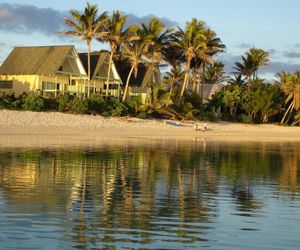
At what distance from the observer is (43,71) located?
5078 centimetres

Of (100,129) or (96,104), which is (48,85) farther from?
(100,129)

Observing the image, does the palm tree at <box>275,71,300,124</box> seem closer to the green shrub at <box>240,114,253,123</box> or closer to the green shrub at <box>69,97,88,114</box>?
the green shrub at <box>240,114,253,123</box>

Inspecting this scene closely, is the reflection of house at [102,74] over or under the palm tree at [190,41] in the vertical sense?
under

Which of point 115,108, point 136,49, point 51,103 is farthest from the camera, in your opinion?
point 136,49

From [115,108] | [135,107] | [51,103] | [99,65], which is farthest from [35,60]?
[135,107]

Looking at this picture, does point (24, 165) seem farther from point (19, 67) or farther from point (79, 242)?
point (19, 67)

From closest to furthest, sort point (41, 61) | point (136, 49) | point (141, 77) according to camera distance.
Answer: point (41, 61) → point (136, 49) → point (141, 77)

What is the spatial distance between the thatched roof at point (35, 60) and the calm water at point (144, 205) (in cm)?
3146

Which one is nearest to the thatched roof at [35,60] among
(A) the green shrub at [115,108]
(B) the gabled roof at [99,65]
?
(B) the gabled roof at [99,65]

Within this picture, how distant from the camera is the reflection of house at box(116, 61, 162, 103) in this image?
60.4 meters

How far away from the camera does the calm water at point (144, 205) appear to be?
8211 mm

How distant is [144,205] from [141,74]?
51448mm

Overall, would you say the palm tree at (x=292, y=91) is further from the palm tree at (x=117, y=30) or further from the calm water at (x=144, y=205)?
the calm water at (x=144, y=205)

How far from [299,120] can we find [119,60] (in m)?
21.6
